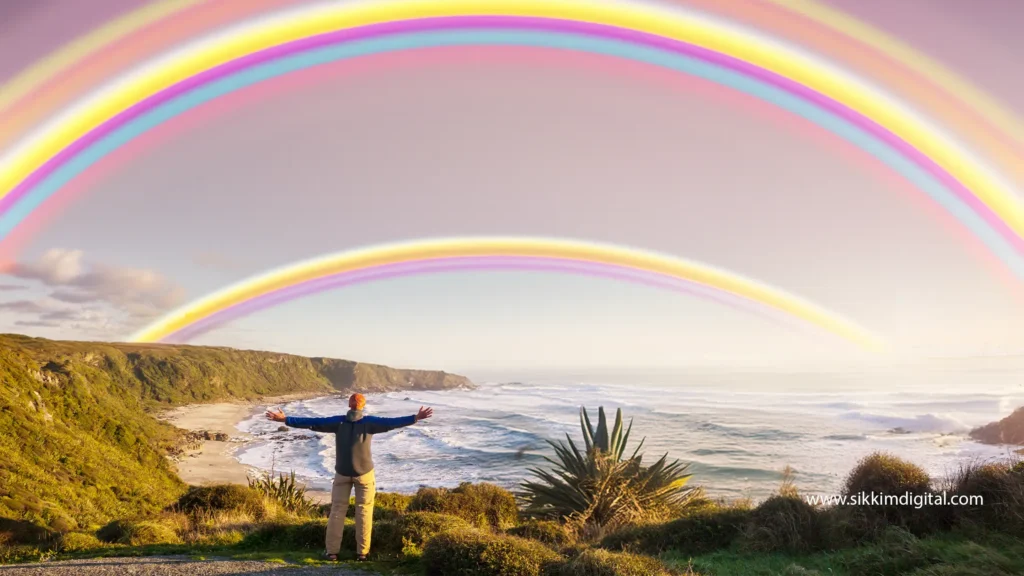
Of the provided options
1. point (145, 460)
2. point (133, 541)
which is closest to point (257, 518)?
point (133, 541)

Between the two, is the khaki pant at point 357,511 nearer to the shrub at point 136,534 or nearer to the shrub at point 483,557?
the shrub at point 483,557

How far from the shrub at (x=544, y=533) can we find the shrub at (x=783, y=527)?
2912 millimetres

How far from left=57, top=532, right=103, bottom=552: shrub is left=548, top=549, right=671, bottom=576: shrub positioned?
664 cm

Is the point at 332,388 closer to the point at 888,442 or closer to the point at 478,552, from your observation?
the point at 888,442

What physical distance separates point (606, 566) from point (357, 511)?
3.35 m

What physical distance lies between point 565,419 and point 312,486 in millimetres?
29785

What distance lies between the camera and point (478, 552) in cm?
641

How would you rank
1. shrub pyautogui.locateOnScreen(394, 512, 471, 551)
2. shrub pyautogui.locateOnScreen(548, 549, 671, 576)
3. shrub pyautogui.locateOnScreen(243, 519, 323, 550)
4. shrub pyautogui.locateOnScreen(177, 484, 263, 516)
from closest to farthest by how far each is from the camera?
shrub pyautogui.locateOnScreen(548, 549, 671, 576) < shrub pyautogui.locateOnScreen(394, 512, 471, 551) < shrub pyautogui.locateOnScreen(243, 519, 323, 550) < shrub pyautogui.locateOnScreen(177, 484, 263, 516)

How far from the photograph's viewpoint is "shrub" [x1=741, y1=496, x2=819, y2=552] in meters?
8.12

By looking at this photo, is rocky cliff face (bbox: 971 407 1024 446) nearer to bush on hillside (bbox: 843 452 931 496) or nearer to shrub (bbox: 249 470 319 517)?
bush on hillside (bbox: 843 452 931 496)

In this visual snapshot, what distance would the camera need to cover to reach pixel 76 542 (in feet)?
25.9

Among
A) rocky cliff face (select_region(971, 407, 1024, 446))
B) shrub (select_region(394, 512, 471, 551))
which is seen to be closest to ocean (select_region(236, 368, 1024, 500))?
rocky cliff face (select_region(971, 407, 1024, 446))

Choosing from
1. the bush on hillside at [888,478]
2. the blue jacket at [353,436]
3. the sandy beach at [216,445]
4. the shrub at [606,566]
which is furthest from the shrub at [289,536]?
the sandy beach at [216,445]

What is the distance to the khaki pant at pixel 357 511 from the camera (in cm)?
729
